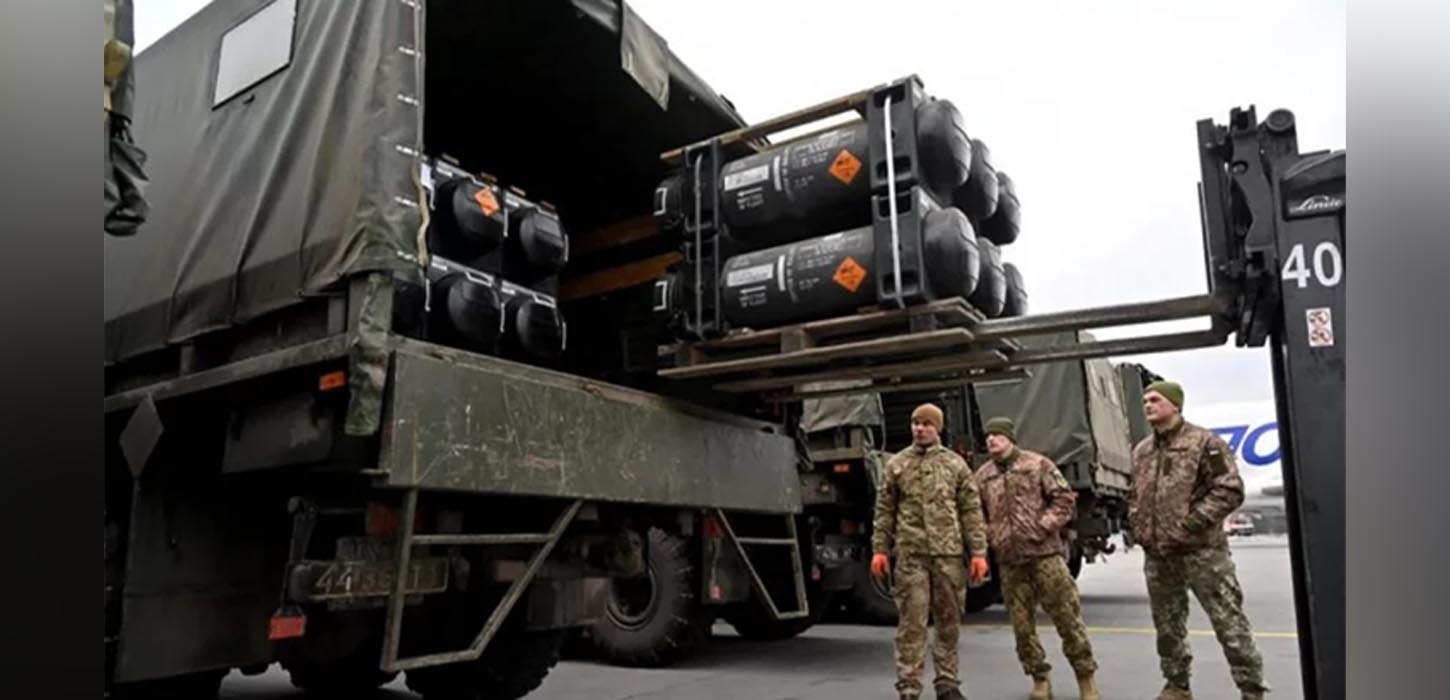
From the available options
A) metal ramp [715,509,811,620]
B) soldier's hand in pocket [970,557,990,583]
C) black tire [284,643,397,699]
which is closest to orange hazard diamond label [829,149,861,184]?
metal ramp [715,509,811,620]

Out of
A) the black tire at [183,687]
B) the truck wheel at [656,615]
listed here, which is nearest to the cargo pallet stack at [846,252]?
the truck wheel at [656,615]

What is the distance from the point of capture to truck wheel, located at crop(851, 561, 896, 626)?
966 cm

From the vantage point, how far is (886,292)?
4.22 m

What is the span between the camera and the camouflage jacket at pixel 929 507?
559 cm

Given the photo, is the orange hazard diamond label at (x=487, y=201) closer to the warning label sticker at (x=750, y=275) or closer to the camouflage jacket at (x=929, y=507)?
the warning label sticker at (x=750, y=275)

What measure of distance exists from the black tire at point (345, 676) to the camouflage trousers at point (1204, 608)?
4.06 m

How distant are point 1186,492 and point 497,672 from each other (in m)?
3.65

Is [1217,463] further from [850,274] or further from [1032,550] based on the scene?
[850,274]

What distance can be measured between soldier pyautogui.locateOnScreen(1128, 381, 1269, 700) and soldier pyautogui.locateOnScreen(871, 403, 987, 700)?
924 mm

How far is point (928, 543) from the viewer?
5574 mm

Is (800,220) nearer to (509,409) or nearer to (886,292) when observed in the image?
(886,292)

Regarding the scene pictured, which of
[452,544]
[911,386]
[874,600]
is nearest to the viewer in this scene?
[452,544]

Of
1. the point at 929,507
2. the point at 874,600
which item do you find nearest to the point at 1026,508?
the point at 929,507
